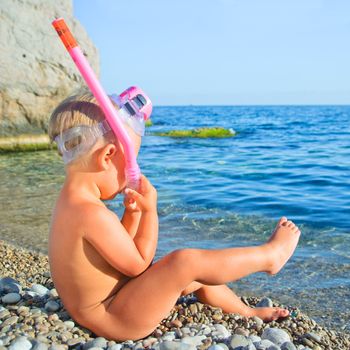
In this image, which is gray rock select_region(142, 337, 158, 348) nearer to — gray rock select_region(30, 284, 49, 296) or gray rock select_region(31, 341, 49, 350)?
gray rock select_region(31, 341, 49, 350)

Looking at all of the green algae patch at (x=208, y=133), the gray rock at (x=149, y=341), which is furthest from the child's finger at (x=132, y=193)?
the green algae patch at (x=208, y=133)

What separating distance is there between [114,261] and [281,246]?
3.33ft

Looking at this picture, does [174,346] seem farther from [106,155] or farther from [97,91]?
[97,91]

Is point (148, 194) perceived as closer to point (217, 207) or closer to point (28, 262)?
point (28, 262)

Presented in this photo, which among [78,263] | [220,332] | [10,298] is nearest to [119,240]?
[78,263]

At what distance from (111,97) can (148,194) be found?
0.55m

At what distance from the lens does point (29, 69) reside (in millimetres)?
15016

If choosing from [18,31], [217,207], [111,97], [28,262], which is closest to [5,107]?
[18,31]

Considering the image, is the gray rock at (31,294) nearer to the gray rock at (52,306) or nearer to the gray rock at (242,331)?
the gray rock at (52,306)

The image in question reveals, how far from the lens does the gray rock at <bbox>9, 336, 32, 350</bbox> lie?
2.40 metres

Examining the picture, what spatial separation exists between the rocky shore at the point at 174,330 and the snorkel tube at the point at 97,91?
894mm

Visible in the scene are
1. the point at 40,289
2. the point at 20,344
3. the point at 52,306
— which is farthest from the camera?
the point at 40,289

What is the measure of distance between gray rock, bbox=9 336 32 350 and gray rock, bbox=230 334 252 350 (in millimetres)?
999

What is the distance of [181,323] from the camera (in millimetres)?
2973
